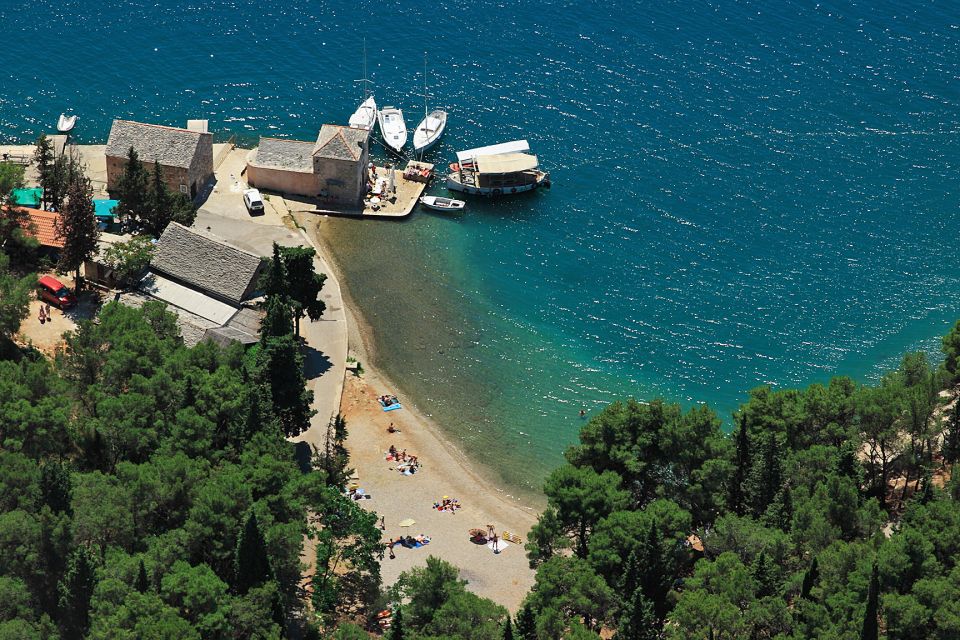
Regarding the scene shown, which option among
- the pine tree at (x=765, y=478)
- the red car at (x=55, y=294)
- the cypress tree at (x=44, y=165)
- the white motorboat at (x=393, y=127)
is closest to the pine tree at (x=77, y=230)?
the red car at (x=55, y=294)

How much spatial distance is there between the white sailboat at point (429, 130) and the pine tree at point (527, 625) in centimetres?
8151

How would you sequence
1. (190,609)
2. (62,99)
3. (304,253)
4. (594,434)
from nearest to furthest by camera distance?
(190,609)
(594,434)
(304,253)
(62,99)

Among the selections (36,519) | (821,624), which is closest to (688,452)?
(821,624)

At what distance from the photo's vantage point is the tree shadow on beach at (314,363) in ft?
438

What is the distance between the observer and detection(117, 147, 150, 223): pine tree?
14212 centimetres

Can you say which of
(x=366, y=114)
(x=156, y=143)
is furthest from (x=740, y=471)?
(x=366, y=114)

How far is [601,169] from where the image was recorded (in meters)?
169

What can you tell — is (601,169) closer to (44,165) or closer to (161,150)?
(161,150)

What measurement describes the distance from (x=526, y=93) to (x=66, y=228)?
6870 centimetres

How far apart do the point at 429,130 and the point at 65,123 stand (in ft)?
139

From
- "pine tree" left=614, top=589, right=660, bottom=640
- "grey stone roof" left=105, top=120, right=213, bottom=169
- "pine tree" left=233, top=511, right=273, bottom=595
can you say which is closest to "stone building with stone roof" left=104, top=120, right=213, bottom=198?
"grey stone roof" left=105, top=120, right=213, bottom=169

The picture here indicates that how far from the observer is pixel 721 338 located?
470ft

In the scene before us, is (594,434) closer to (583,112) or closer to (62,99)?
(583,112)

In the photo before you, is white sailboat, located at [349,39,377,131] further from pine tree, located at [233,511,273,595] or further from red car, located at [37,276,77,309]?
pine tree, located at [233,511,273,595]
